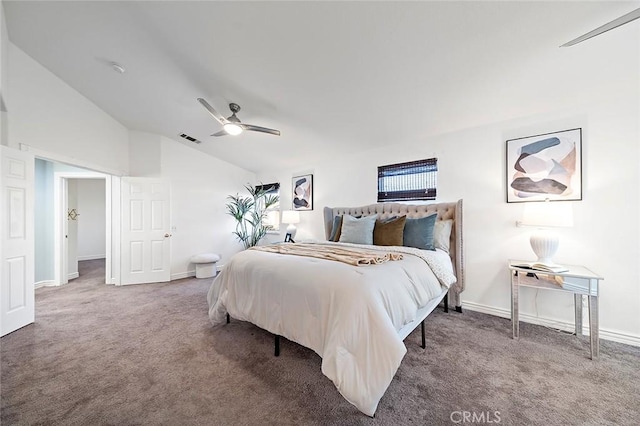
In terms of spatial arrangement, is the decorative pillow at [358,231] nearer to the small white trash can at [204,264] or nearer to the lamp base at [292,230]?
the lamp base at [292,230]

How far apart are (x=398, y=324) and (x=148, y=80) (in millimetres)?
3960

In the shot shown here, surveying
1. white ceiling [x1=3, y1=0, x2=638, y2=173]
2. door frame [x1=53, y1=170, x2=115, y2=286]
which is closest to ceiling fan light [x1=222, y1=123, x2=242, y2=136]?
white ceiling [x1=3, y1=0, x2=638, y2=173]

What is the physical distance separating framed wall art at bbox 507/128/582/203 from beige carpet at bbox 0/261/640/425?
1488 mm

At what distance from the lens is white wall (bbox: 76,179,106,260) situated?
6.98 meters

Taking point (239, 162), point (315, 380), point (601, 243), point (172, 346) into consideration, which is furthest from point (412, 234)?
point (239, 162)

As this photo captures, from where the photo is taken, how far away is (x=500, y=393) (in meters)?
1.61

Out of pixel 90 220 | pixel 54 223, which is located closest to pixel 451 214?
pixel 54 223

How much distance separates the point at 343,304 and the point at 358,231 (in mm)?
1859

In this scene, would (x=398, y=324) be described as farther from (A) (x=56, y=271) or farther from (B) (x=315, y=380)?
(A) (x=56, y=271)

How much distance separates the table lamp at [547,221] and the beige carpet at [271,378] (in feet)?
2.87

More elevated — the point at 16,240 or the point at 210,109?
the point at 210,109

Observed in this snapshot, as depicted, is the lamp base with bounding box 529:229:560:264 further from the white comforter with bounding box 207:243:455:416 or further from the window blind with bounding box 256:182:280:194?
the window blind with bounding box 256:182:280:194

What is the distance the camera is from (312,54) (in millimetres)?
2178

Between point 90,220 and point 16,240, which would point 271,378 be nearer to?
point 16,240
